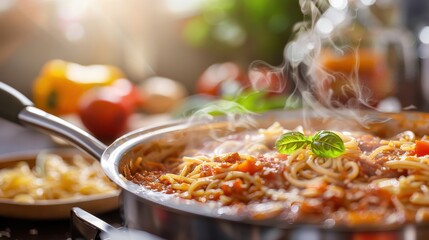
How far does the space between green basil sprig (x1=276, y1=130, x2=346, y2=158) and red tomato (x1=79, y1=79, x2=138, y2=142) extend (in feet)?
6.83

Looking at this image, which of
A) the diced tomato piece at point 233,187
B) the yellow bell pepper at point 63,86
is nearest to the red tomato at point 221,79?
the yellow bell pepper at point 63,86

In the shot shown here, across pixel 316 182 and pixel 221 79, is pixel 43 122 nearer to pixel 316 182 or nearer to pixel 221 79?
pixel 316 182

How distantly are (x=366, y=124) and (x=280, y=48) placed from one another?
227 centimetres

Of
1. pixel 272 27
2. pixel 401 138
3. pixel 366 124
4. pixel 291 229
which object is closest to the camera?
pixel 291 229

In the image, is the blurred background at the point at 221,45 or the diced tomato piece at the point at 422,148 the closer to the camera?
the diced tomato piece at the point at 422,148

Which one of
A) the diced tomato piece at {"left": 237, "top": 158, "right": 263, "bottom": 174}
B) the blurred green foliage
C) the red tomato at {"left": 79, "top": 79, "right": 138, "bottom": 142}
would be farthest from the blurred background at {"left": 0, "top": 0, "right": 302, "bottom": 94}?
the diced tomato piece at {"left": 237, "top": 158, "right": 263, "bottom": 174}

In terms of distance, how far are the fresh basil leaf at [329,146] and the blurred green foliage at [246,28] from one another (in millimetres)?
2794

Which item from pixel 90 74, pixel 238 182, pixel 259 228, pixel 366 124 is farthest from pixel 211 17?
pixel 259 228

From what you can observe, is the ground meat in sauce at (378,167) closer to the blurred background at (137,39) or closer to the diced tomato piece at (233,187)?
the diced tomato piece at (233,187)

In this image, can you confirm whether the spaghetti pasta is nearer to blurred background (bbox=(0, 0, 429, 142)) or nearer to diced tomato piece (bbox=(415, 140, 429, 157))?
diced tomato piece (bbox=(415, 140, 429, 157))

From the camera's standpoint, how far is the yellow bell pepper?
4.26 m

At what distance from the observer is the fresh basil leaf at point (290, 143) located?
171 cm

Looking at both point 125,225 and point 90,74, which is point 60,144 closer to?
point 90,74

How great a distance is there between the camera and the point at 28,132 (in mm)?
3883
